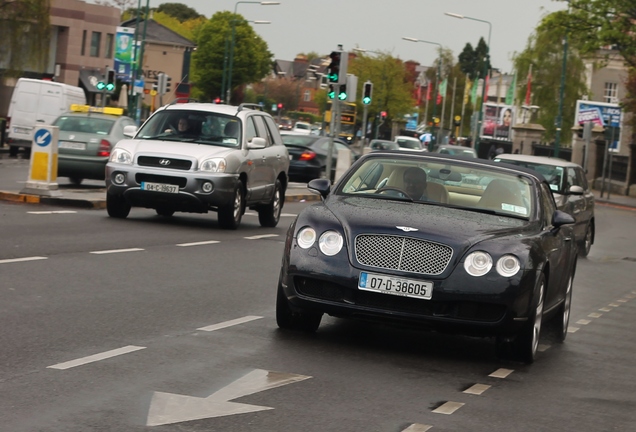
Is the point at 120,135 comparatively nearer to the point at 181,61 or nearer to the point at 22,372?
the point at 22,372

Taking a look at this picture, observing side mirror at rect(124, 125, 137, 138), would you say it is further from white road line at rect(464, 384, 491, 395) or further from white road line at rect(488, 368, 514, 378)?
white road line at rect(464, 384, 491, 395)

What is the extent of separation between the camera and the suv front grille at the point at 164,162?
18234 mm

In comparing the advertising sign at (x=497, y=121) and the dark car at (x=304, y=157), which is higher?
the advertising sign at (x=497, y=121)

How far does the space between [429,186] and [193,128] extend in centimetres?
982

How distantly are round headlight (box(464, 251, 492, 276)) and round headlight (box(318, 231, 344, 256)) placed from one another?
84 centimetres

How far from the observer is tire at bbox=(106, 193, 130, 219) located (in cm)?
1891

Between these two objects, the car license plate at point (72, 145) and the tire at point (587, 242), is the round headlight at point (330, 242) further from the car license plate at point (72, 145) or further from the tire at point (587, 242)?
the car license plate at point (72, 145)

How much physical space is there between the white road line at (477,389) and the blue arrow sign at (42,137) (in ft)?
49.3

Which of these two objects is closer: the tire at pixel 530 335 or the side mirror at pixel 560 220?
the tire at pixel 530 335

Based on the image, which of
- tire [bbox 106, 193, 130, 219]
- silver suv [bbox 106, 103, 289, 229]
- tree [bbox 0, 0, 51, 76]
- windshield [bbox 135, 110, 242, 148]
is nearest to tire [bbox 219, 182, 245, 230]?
silver suv [bbox 106, 103, 289, 229]

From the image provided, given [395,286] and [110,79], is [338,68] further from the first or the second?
[395,286]

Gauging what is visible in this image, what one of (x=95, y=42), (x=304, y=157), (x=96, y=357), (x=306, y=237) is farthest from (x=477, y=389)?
(x=95, y=42)

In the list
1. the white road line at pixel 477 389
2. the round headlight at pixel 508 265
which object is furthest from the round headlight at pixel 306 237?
the white road line at pixel 477 389

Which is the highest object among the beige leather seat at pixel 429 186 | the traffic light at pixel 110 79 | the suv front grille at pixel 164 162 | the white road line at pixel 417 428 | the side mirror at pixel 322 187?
the traffic light at pixel 110 79
